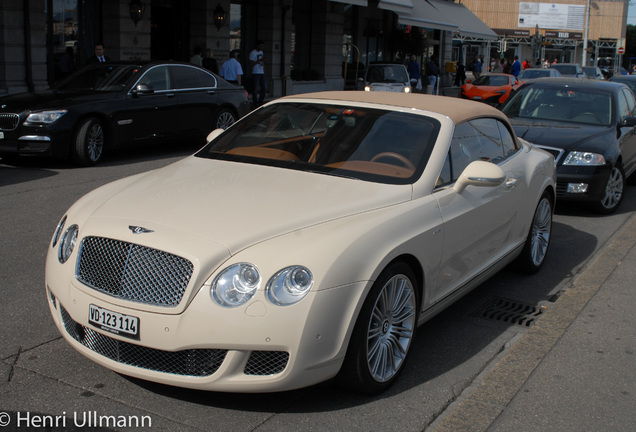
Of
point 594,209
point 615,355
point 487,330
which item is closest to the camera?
point 615,355

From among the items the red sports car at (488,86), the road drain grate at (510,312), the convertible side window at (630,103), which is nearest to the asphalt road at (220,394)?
the road drain grate at (510,312)

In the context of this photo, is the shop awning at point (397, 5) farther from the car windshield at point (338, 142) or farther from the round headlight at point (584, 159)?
the car windshield at point (338, 142)

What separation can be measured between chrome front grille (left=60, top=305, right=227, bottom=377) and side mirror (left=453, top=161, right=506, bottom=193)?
1.98m

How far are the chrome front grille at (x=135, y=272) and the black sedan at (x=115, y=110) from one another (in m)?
7.31

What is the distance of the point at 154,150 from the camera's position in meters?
13.1

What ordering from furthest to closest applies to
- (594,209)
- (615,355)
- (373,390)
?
(594,209), (615,355), (373,390)

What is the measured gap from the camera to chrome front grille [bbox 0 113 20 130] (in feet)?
34.6

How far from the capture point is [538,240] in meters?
6.48

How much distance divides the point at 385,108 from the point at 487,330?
5.51 ft

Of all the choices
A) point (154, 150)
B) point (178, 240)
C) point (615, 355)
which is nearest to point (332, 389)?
point (178, 240)

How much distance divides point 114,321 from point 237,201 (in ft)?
3.09

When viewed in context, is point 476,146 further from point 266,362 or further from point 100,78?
point 100,78

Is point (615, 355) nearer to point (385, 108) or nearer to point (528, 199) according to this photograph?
point (528, 199)

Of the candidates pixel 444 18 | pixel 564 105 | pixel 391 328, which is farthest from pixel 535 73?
pixel 391 328
